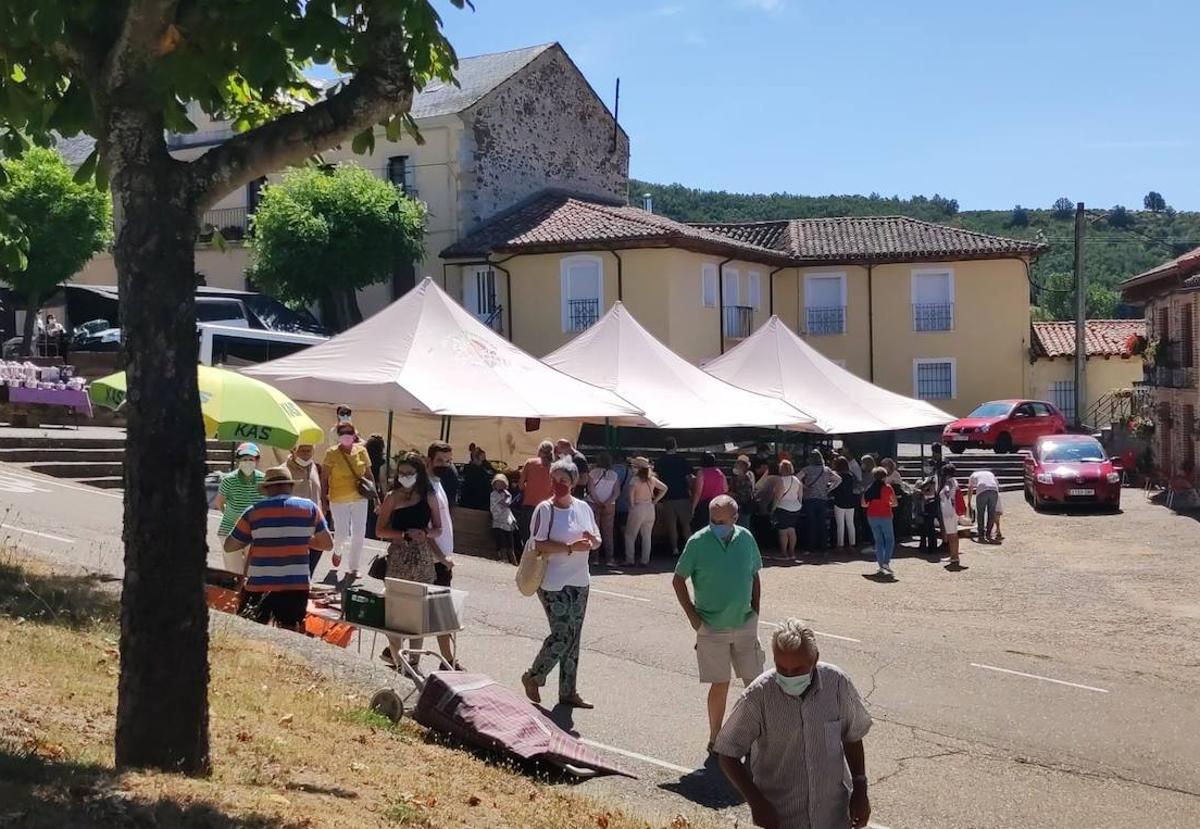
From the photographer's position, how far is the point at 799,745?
5.60m

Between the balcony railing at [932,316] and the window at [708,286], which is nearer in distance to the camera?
the window at [708,286]

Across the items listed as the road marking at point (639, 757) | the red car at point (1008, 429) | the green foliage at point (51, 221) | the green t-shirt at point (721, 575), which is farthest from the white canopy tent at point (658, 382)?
the green foliage at point (51, 221)

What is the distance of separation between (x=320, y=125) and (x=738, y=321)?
112 feet

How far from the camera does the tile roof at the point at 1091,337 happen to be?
46062mm

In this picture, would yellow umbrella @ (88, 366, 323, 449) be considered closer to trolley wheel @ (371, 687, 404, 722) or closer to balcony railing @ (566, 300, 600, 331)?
trolley wheel @ (371, 687, 404, 722)

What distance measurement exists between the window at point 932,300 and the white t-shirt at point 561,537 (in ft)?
110

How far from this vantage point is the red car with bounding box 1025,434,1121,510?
2733cm

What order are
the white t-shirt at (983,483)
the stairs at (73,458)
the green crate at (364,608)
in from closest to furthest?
the green crate at (364,608) → the stairs at (73,458) → the white t-shirt at (983,483)

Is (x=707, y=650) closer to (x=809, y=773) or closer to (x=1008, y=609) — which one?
(x=809, y=773)

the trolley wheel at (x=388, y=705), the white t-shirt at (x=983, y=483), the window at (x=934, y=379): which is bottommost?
the trolley wheel at (x=388, y=705)

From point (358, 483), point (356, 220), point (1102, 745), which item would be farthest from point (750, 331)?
point (1102, 745)

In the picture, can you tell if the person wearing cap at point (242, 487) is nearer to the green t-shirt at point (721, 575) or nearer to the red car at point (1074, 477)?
the green t-shirt at point (721, 575)

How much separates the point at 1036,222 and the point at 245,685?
97.0 m

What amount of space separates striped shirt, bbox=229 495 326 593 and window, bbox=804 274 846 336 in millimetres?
33783
